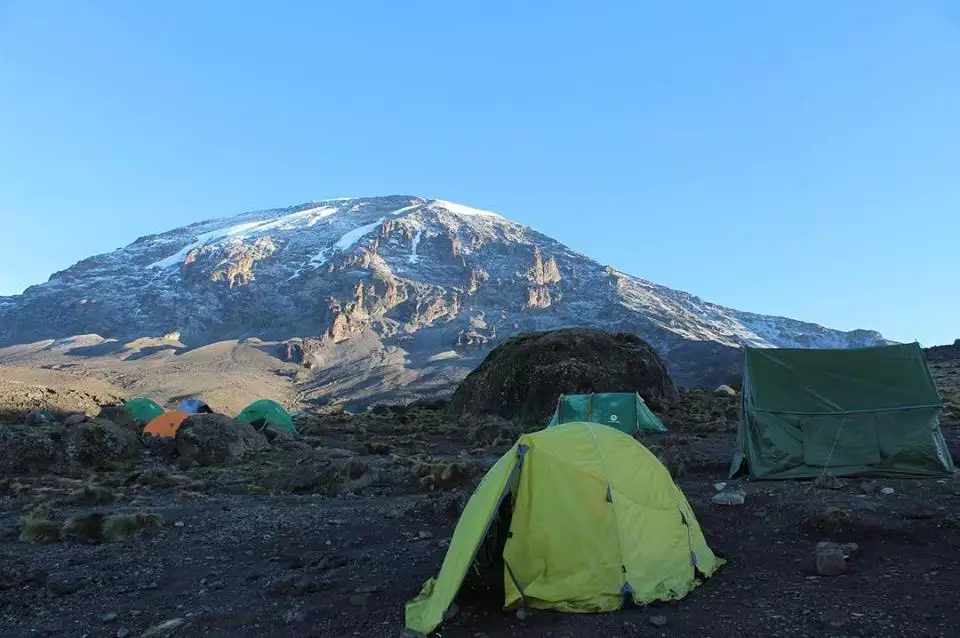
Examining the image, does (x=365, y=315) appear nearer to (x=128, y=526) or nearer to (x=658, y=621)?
Answer: (x=128, y=526)

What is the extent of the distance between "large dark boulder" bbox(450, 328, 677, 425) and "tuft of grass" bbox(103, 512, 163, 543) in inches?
892

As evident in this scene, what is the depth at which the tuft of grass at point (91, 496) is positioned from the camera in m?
13.5

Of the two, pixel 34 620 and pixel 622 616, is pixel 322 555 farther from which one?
pixel 622 616

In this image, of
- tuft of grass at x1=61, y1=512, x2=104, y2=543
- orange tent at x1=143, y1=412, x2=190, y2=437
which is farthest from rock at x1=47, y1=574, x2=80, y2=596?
orange tent at x1=143, y1=412, x2=190, y2=437

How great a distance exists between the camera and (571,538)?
21.8ft

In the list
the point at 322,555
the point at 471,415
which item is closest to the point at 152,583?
the point at 322,555

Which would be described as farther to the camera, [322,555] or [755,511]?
[755,511]

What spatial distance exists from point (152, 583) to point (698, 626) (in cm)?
661

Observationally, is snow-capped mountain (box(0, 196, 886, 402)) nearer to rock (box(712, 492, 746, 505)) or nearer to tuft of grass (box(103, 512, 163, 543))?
tuft of grass (box(103, 512, 163, 543))

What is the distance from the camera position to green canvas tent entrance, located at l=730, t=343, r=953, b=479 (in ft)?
38.7

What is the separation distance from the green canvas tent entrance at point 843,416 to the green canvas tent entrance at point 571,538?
6.02m

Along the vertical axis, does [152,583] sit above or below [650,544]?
below

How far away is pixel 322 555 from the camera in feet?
29.3

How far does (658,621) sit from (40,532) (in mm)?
9676
